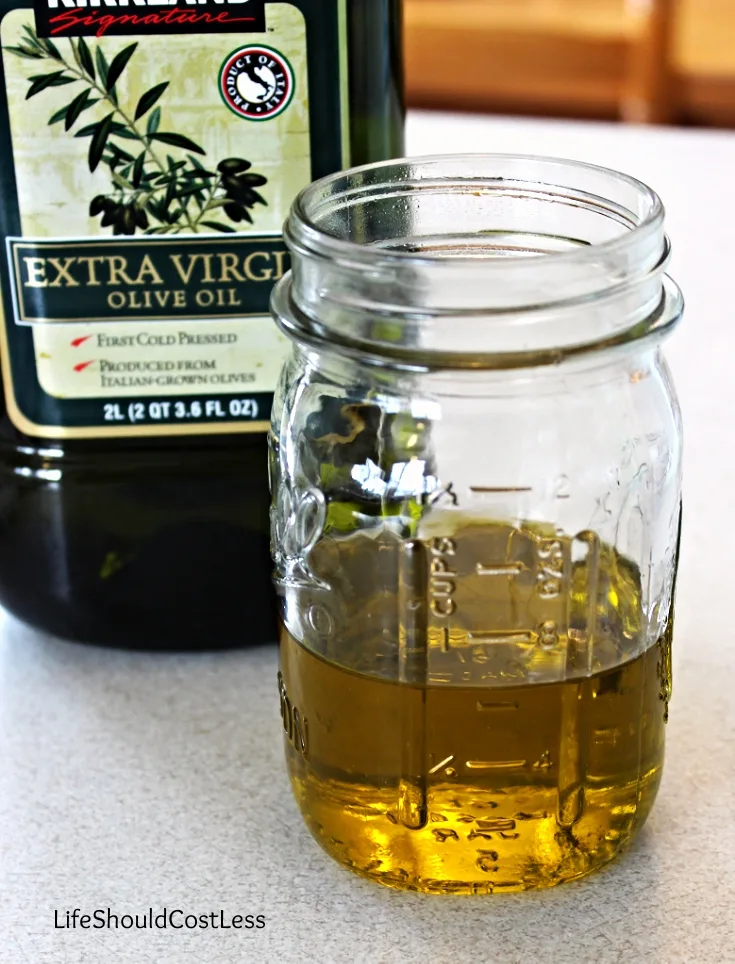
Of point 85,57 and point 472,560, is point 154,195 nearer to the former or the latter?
point 85,57

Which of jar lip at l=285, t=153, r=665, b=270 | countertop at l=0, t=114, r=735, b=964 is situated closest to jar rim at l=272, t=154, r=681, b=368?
jar lip at l=285, t=153, r=665, b=270

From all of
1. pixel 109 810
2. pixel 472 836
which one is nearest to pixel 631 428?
pixel 472 836

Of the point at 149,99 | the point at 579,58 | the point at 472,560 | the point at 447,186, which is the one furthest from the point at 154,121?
the point at 579,58

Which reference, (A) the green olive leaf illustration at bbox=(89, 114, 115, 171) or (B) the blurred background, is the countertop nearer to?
(A) the green olive leaf illustration at bbox=(89, 114, 115, 171)
